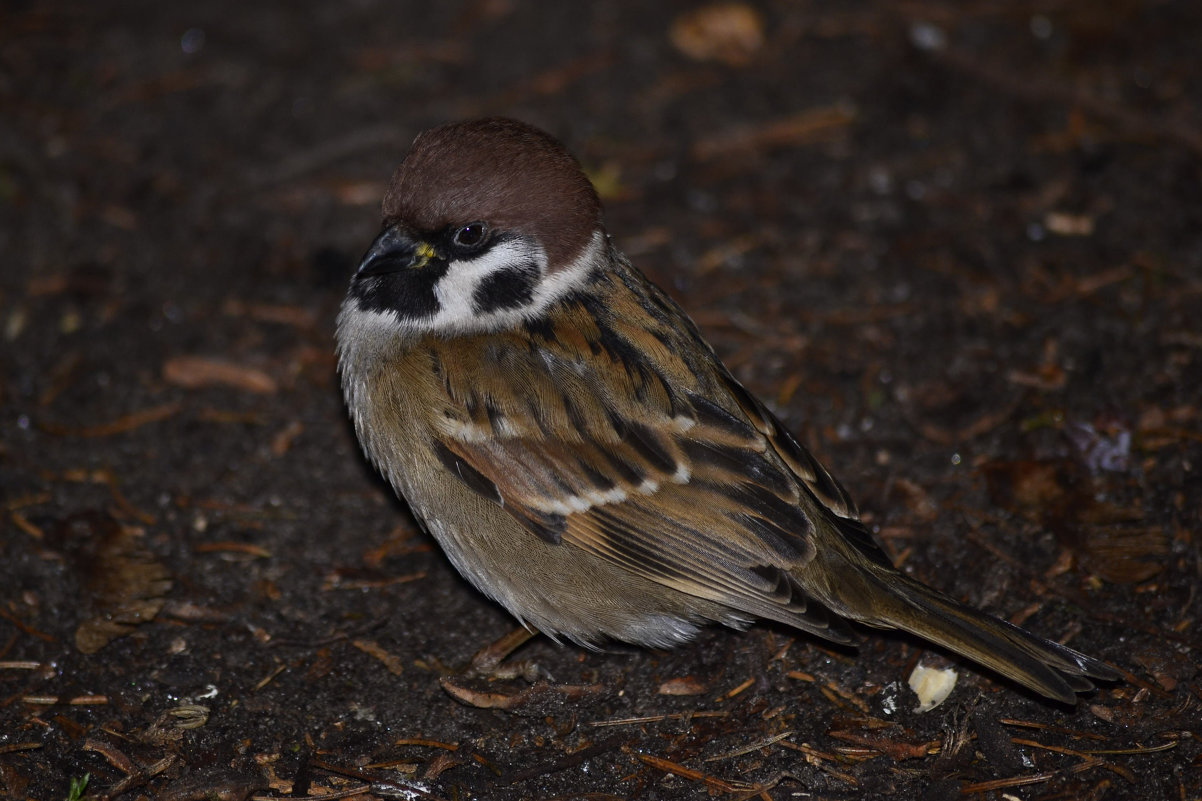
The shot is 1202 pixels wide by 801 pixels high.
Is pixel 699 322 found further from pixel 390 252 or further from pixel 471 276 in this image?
pixel 390 252

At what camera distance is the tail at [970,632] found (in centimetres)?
389

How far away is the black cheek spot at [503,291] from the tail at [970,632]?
164cm

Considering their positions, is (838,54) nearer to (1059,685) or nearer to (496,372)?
(496,372)

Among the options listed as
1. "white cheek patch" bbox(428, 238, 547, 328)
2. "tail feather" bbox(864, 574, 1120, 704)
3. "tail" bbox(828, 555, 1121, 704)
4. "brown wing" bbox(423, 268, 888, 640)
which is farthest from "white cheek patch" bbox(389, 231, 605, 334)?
"tail feather" bbox(864, 574, 1120, 704)

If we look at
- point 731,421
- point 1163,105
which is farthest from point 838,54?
point 731,421

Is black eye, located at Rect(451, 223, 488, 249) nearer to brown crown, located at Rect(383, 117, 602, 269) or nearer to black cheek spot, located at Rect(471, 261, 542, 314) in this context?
brown crown, located at Rect(383, 117, 602, 269)

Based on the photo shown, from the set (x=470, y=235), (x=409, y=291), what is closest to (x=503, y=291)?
(x=470, y=235)

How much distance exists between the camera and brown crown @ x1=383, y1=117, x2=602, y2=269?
4.29 m

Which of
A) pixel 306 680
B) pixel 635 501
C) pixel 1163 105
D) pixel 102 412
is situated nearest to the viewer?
pixel 635 501

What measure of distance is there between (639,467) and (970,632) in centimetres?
128

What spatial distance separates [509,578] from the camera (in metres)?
4.37

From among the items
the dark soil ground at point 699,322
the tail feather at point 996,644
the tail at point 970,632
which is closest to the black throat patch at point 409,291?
the dark soil ground at point 699,322

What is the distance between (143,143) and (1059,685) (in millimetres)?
6072

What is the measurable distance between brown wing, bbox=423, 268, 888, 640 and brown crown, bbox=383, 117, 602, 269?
443 millimetres
